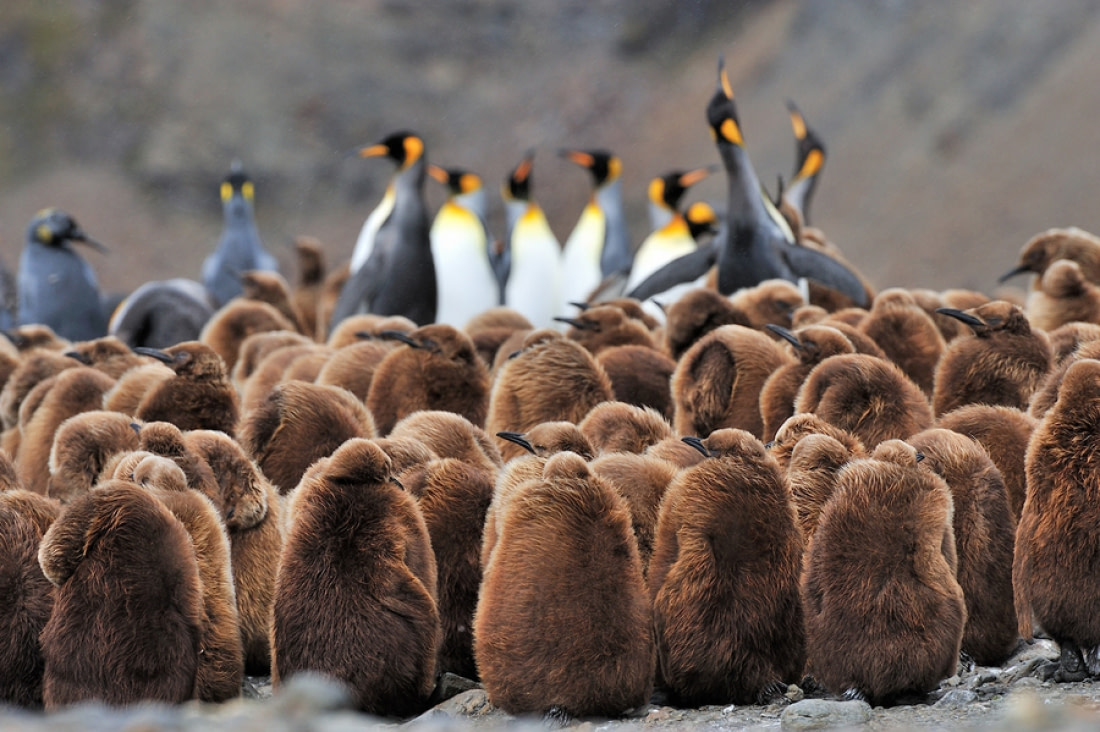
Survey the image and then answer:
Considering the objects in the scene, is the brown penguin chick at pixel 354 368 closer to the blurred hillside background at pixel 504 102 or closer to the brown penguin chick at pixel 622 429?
the brown penguin chick at pixel 622 429

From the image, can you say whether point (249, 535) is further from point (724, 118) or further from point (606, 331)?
point (724, 118)

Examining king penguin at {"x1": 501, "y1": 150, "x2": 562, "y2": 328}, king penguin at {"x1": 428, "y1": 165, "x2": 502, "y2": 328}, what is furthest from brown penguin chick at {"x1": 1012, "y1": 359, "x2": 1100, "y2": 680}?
king penguin at {"x1": 501, "y1": 150, "x2": 562, "y2": 328}

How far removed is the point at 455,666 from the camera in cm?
429

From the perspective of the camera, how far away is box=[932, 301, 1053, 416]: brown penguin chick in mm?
5480

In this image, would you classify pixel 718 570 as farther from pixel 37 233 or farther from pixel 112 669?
pixel 37 233

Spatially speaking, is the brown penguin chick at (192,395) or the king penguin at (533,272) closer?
the brown penguin chick at (192,395)

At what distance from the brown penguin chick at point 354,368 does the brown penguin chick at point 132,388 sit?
2.48 feet

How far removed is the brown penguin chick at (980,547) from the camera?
13.5ft

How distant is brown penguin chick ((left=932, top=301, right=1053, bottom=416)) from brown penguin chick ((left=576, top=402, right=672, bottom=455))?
127 cm

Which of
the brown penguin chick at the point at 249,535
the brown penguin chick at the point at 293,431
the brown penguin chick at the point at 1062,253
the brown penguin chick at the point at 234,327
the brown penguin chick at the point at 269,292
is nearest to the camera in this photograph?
the brown penguin chick at the point at 249,535

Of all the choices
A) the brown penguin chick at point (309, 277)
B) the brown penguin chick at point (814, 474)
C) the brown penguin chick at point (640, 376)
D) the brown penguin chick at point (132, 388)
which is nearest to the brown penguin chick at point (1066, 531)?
the brown penguin chick at point (814, 474)

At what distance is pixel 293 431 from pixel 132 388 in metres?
1.27

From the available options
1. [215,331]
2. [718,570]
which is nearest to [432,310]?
[215,331]

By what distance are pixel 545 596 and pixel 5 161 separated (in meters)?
32.9
